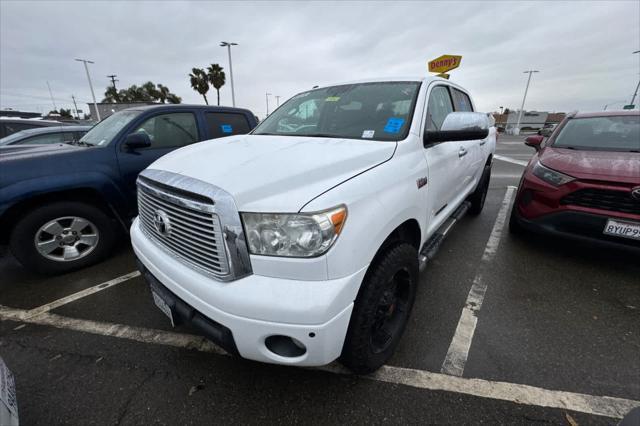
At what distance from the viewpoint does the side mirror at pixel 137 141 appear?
3139 mm

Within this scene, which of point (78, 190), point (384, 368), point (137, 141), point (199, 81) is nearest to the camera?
point (384, 368)

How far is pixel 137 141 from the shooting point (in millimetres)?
3150

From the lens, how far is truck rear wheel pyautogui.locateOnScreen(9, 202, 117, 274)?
9.12 feet

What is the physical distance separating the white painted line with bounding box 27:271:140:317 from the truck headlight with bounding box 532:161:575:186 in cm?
456

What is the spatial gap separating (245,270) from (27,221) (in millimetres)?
2877

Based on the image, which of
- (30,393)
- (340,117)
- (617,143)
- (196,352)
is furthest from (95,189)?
(617,143)

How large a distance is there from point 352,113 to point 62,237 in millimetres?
3241

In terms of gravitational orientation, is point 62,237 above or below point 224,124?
below

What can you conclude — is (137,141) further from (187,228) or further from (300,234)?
(300,234)

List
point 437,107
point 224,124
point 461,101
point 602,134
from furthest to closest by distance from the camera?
point 224,124
point 602,134
point 461,101
point 437,107

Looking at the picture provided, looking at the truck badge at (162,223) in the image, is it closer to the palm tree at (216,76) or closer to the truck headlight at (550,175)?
the truck headlight at (550,175)

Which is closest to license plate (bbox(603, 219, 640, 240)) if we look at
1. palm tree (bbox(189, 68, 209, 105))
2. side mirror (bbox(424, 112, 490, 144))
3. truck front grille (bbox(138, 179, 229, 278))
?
side mirror (bbox(424, 112, 490, 144))

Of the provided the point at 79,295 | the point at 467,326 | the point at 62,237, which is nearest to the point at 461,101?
the point at 467,326

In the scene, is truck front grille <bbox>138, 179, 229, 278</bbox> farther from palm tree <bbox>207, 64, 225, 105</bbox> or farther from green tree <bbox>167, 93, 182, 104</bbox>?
green tree <bbox>167, 93, 182, 104</bbox>
